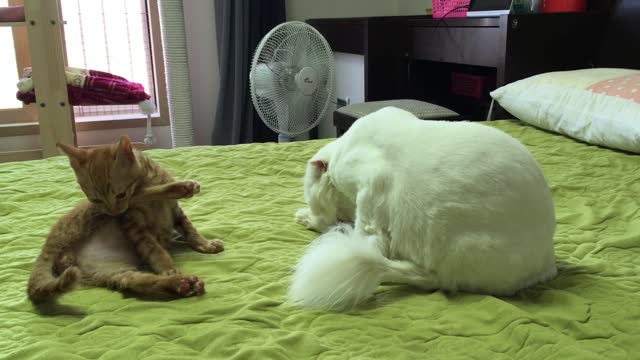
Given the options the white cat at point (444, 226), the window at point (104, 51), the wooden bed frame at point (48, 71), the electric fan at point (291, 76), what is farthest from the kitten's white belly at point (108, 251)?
the window at point (104, 51)

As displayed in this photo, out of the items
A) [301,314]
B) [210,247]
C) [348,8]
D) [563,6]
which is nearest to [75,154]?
[210,247]

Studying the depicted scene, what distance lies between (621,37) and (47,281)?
2211 millimetres

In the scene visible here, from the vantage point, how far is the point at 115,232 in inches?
39.2

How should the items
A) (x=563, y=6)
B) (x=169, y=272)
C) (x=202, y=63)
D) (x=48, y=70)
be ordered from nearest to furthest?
(x=169, y=272), (x=563, y=6), (x=48, y=70), (x=202, y=63)

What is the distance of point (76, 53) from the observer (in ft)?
11.0

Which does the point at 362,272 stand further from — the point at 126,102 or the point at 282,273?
the point at 126,102

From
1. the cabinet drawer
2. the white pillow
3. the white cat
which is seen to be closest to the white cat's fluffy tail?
the white cat

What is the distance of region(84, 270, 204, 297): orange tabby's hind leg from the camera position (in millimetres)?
878

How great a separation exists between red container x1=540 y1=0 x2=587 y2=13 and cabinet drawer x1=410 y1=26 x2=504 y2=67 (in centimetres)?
30

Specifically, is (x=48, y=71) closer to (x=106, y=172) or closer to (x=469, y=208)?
(x=106, y=172)

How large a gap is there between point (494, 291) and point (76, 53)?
3.12 meters

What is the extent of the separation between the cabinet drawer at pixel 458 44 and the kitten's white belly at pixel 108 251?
1.69m

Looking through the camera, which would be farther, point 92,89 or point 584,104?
point 92,89

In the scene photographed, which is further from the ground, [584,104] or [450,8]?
[450,8]
